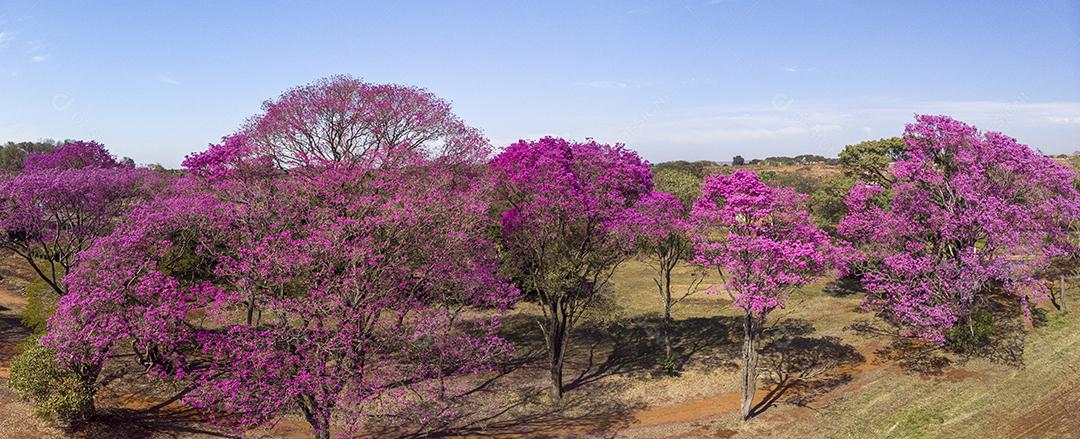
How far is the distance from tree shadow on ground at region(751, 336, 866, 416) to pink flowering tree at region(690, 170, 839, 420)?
3909 millimetres

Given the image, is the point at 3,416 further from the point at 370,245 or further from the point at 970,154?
the point at 970,154

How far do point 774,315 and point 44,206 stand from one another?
42992mm

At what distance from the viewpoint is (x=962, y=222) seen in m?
26.5

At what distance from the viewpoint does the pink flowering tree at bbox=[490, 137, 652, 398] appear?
24.2 meters

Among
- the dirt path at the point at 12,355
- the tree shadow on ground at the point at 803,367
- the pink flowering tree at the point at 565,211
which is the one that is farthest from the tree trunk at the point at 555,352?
the dirt path at the point at 12,355

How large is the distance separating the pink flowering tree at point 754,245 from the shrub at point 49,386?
75.8 ft

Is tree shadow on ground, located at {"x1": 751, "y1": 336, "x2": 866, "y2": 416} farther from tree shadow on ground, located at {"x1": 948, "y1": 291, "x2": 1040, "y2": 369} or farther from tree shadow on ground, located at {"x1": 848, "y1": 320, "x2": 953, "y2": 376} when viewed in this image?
tree shadow on ground, located at {"x1": 948, "y1": 291, "x2": 1040, "y2": 369}

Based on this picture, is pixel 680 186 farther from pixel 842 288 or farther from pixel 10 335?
pixel 10 335

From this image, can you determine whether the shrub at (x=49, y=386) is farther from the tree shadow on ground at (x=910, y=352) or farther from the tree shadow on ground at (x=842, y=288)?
the tree shadow on ground at (x=842, y=288)

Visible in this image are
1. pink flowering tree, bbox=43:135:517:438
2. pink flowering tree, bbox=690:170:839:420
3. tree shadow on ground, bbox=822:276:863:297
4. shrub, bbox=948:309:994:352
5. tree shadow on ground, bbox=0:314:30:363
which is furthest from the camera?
tree shadow on ground, bbox=822:276:863:297

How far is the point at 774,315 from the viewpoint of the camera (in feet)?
126

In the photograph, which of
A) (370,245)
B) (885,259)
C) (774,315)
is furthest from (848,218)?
(370,245)

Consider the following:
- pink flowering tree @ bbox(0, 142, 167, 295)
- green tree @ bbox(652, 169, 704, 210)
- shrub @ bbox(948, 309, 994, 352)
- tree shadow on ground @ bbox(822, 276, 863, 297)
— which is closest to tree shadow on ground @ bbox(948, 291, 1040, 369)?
shrub @ bbox(948, 309, 994, 352)

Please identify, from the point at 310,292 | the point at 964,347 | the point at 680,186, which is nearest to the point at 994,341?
the point at 964,347
